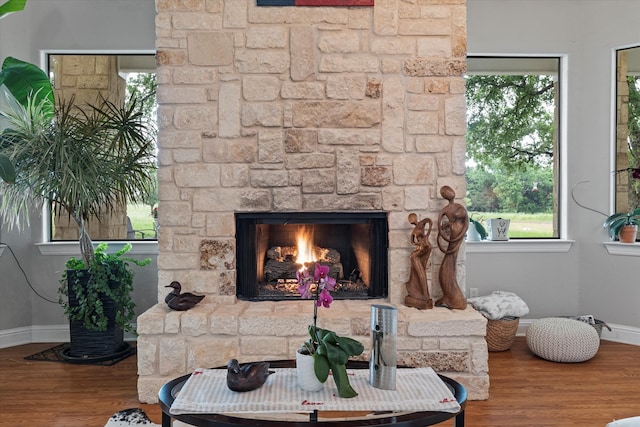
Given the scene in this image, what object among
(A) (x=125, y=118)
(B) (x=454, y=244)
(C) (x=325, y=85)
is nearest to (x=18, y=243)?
(A) (x=125, y=118)

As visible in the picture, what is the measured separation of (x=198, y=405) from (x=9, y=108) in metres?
3.03

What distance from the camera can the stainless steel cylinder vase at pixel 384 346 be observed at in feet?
6.60

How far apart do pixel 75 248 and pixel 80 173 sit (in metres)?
1.09

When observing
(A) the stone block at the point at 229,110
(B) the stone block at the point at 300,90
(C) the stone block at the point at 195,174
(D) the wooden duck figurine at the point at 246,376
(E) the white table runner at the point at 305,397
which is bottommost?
(E) the white table runner at the point at 305,397

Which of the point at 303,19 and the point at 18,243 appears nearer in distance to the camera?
the point at 303,19

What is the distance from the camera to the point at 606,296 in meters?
4.72

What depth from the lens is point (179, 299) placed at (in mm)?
3412

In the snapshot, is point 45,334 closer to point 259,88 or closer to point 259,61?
point 259,88

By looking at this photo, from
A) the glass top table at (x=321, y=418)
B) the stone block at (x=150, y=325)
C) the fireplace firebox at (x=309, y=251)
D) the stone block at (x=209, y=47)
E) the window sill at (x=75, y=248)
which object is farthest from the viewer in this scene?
the window sill at (x=75, y=248)

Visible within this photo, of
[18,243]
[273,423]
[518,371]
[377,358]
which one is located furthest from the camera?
[18,243]

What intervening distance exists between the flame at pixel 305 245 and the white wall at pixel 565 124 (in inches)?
56.7

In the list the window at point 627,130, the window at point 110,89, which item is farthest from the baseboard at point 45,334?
the window at point 627,130

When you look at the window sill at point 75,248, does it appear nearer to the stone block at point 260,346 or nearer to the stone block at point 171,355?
the stone block at point 171,355

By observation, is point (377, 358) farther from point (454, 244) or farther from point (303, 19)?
point (303, 19)
